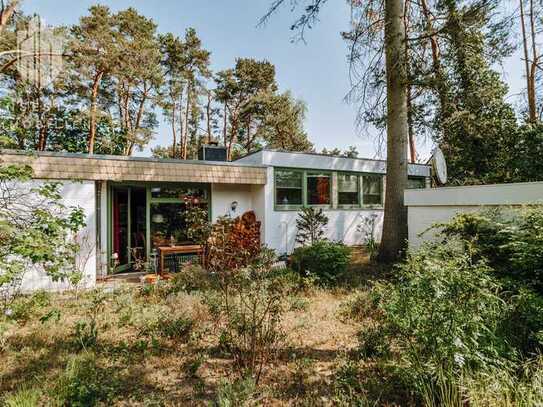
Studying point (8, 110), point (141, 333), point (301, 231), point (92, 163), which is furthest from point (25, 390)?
point (301, 231)

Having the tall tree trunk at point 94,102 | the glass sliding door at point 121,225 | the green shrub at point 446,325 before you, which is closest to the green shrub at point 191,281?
the glass sliding door at point 121,225

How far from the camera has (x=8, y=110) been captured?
→ 265cm

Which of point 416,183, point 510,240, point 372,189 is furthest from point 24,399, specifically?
point 416,183

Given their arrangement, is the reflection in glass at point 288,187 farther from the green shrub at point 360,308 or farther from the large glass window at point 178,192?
the green shrub at point 360,308

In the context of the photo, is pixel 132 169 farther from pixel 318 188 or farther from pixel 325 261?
pixel 318 188

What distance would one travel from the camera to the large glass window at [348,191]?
10.9m

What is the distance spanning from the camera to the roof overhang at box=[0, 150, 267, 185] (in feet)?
19.8

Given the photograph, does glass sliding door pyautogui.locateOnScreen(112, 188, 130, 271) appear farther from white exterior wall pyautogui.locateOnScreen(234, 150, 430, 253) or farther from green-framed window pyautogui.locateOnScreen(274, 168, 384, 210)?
green-framed window pyautogui.locateOnScreen(274, 168, 384, 210)

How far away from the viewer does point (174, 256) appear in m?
7.78

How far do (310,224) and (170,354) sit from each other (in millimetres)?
6538

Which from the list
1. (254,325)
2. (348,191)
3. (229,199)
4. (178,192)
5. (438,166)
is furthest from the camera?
(348,191)

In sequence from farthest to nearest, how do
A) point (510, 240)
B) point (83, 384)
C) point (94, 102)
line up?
point (94, 102)
point (510, 240)
point (83, 384)

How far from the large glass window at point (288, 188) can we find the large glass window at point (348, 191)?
1818mm

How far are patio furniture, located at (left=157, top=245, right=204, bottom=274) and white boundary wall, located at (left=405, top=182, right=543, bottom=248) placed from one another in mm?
5608
